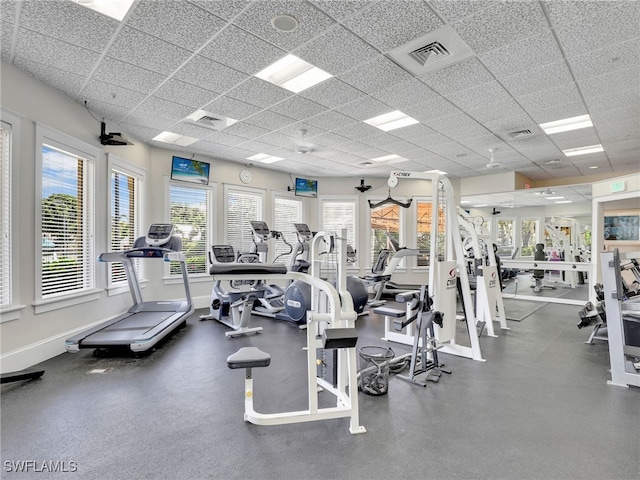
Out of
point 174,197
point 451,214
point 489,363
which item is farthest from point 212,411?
point 174,197

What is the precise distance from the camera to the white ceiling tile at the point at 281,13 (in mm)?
2250

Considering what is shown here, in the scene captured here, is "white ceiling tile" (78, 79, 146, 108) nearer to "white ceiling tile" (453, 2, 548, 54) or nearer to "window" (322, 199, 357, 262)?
"white ceiling tile" (453, 2, 548, 54)

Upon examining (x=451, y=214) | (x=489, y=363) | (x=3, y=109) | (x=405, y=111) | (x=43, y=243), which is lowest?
(x=489, y=363)

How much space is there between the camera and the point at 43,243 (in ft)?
11.5

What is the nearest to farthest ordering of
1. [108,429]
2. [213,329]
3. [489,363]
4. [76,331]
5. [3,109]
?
[108,429], [3,109], [489,363], [76,331], [213,329]

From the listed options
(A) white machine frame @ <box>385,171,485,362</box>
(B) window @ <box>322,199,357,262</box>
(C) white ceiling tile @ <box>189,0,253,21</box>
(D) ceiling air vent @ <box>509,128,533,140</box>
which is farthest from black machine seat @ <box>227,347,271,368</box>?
(B) window @ <box>322,199,357,262</box>

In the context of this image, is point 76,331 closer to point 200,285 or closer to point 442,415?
point 200,285

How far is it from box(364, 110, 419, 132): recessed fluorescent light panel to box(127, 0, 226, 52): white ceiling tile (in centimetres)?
240

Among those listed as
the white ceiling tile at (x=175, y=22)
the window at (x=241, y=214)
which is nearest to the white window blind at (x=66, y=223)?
the white ceiling tile at (x=175, y=22)

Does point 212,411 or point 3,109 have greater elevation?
point 3,109

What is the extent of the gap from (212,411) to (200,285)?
4131 mm

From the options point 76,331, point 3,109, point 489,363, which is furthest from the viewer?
point 76,331

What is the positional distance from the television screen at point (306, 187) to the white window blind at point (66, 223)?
426 cm

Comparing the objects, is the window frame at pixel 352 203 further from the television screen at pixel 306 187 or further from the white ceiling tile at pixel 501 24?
the white ceiling tile at pixel 501 24
